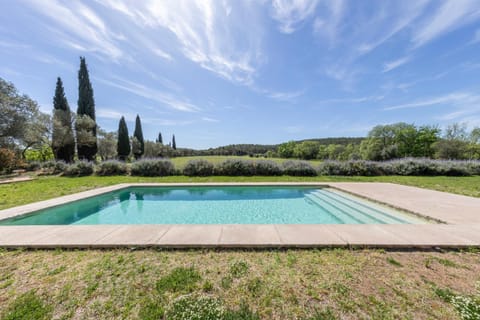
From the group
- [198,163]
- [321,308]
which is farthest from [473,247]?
[198,163]

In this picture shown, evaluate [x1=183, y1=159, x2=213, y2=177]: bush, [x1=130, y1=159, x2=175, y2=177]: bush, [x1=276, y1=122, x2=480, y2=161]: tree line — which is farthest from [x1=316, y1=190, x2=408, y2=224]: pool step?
[x1=276, y1=122, x2=480, y2=161]: tree line

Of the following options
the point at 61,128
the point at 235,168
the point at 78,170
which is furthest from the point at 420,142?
the point at 61,128

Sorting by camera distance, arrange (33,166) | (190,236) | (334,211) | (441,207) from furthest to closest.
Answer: (33,166), (334,211), (441,207), (190,236)

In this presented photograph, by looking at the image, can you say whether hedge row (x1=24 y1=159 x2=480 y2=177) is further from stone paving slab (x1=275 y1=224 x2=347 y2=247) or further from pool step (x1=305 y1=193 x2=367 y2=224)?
stone paving slab (x1=275 y1=224 x2=347 y2=247)

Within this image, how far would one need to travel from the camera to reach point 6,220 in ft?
12.5

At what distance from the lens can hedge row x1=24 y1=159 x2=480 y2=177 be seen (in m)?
11.5

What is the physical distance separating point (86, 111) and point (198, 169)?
14999 millimetres

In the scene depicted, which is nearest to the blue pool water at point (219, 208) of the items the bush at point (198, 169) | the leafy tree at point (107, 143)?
the bush at point (198, 169)

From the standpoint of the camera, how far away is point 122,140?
78.5ft

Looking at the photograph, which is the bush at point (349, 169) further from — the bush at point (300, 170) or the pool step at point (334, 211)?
the pool step at point (334, 211)

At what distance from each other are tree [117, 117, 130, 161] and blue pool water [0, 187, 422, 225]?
66.3ft

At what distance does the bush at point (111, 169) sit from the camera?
11609 mm

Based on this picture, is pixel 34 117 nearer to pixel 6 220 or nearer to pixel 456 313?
pixel 6 220

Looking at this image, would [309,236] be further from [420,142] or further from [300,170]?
[420,142]
